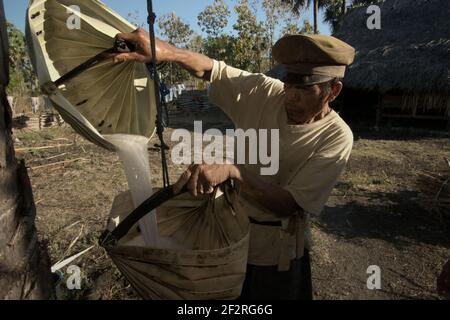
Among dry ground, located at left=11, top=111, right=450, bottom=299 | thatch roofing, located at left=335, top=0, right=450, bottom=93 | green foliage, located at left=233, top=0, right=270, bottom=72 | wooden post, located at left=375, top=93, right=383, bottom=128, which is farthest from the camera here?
green foliage, located at left=233, top=0, right=270, bottom=72

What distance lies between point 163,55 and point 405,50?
1247 cm

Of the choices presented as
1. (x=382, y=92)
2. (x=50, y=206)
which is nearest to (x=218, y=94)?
(x=50, y=206)

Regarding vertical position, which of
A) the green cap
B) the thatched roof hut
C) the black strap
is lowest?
the black strap

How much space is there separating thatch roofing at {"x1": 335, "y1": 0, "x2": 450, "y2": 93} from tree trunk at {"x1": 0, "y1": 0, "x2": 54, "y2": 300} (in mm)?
11608

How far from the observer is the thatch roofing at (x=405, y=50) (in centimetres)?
1077

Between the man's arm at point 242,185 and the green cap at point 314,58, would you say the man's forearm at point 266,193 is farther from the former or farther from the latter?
the green cap at point 314,58

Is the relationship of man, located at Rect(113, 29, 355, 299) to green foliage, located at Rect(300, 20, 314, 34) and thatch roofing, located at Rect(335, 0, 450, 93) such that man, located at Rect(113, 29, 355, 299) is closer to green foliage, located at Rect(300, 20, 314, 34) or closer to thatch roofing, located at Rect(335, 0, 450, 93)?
thatch roofing, located at Rect(335, 0, 450, 93)

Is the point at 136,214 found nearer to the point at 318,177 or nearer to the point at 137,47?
the point at 137,47

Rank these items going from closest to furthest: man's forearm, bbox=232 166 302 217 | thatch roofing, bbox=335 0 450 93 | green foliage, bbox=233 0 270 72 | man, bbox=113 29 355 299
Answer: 1. man's forearm, bbox=232 166 302 217
2. man, bbox=113 29 355 299
3. thatch roofing, bbox=335 0 450 93
4. green foliage, bbox=233 0 270 72

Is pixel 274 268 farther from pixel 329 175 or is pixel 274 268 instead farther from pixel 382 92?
pixel 382 92

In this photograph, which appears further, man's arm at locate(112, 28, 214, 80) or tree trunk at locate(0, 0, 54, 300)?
man's arm at locate(112, 28, 214, 80)

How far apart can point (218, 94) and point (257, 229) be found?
79 centimetres

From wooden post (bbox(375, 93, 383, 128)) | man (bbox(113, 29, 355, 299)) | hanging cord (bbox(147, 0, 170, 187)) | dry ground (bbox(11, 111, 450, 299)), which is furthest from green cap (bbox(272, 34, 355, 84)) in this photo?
wooden post (bbox(375, 93, 383, 128))

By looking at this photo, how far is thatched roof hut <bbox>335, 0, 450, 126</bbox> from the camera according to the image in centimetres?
1079
